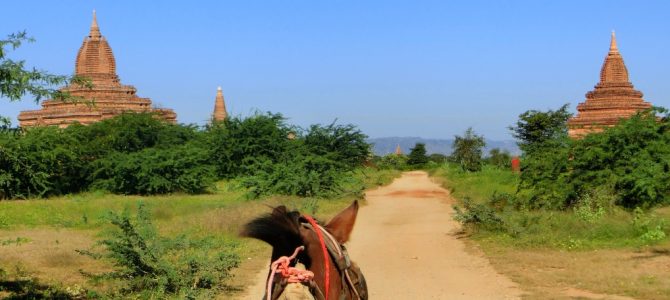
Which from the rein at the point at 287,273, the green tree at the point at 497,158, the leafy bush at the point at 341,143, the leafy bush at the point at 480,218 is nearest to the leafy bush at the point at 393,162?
the green tree at the point at 497,158

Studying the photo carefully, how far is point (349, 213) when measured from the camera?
3.89 metres

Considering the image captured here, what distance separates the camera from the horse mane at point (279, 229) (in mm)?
3357

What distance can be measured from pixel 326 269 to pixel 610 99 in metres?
35.4

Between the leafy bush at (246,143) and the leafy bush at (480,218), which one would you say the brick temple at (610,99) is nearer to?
the leafy bush at (246,143)

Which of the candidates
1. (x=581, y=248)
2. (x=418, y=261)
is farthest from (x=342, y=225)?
(x=581, y=248)

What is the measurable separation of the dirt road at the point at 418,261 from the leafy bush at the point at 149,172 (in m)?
6.79

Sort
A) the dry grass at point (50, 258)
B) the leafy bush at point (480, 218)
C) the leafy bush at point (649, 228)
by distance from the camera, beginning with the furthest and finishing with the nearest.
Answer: the leafy bush at point (480, 218), the leafy bush at point (649, 228), the dry grass at point (50, 258)

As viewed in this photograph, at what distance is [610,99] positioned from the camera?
36469 mm

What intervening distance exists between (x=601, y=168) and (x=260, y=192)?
961 centimetres

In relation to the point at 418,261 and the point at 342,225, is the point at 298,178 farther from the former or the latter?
the point at 342,225

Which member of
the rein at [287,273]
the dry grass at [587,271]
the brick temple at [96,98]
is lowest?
the dry grass at [587,271]

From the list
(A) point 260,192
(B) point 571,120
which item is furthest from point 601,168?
(B) point 571,120

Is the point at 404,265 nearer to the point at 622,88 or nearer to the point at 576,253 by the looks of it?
the point at 576,253

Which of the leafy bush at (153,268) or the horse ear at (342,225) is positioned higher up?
the horse ear at (342,225)
